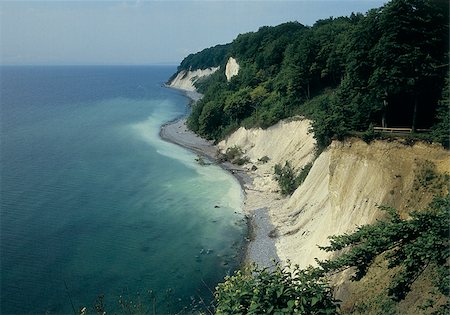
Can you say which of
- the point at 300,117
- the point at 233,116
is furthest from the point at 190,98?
the point at 300,117

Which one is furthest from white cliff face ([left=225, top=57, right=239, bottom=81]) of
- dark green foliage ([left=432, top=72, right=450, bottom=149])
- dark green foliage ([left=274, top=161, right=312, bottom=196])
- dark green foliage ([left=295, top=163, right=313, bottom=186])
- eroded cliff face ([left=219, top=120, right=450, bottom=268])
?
dark green foliage ([left=432, top=72, right=450, bottom=149])

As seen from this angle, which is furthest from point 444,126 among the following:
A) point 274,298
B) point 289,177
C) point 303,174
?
point 289,177

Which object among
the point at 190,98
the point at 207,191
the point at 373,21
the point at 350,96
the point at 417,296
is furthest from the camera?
the point at 190,98

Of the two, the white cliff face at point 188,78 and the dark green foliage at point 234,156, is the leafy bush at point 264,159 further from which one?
the white cliff face at point 188,78

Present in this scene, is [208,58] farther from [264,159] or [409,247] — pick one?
[409,247]

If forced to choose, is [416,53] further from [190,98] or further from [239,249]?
[190,98]

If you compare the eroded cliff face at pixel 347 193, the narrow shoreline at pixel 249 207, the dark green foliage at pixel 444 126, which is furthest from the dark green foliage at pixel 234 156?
the dark green foliage at pixel 444 126
